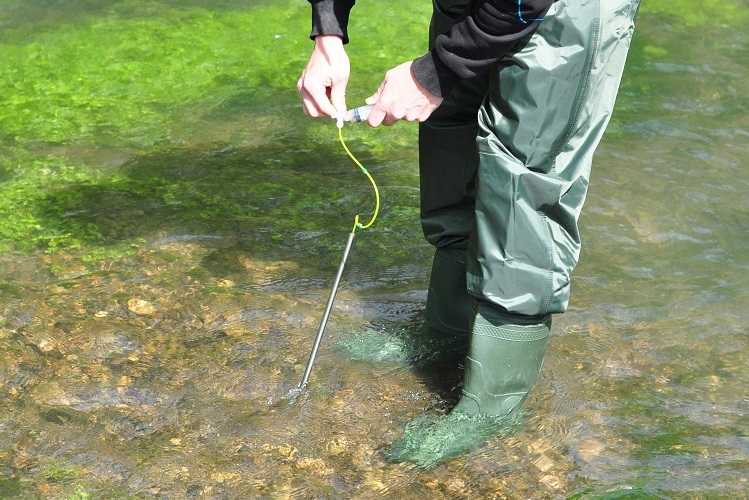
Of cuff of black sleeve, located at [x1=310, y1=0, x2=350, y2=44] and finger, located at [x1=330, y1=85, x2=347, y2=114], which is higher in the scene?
cuff of black sleeve, located at [x1=310, y1=0, x2=350, y2=44]

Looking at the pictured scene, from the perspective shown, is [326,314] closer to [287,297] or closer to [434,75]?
[287,297]

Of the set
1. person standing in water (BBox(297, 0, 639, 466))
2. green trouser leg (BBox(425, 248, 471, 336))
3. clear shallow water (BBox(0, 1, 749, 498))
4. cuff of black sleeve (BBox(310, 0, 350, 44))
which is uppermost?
cuff of black sleeve (BBox(310, 0, 350, 44))

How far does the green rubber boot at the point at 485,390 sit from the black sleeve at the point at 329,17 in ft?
2.43

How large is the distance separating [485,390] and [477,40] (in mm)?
865

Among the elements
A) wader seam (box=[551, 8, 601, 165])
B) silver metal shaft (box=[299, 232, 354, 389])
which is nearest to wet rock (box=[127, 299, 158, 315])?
silver metal shaft (box=[299, 232, 354, 389])

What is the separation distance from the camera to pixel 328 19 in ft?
6.91

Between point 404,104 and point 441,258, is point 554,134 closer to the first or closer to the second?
point 404,104

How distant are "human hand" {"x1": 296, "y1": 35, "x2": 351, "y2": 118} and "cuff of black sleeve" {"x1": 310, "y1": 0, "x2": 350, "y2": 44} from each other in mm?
13

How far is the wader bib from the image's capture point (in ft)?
6.06

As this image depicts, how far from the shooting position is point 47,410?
2.31m

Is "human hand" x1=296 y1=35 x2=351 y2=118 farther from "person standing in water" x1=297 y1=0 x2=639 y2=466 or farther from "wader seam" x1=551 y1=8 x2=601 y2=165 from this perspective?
"wader seam" x1=551 y1=8 x2=601 y2=165

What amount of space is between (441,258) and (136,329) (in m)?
0.94

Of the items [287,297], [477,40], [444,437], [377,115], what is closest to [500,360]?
[444,437]

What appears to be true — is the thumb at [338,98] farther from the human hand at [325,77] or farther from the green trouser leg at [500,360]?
the green trouser leg at [500,360]
